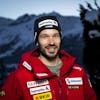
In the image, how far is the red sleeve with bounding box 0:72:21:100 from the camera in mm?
3555

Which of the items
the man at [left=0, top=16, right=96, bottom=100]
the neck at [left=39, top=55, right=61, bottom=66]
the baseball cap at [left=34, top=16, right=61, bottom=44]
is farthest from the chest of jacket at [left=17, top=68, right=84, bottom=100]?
the baseball cap at [left=34, top=16, right=61, bottom=44]

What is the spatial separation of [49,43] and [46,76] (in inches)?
11.8

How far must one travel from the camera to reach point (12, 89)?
357 centimetres

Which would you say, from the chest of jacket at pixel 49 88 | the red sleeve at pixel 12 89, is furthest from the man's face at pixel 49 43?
the red sleeve at pixel 12 89

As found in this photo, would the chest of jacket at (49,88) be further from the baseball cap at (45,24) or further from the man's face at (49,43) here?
the baseball cap at (45,24)

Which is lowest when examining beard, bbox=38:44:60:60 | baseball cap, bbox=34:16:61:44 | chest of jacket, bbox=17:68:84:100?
chest of jacket, bbox=17:68:84:100

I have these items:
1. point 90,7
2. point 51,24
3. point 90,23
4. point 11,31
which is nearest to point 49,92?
point 51,24

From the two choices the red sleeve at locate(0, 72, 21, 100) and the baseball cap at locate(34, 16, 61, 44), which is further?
the baseball cap at locate(34, 16, 61, 44)

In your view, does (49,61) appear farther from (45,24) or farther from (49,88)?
(45,24)

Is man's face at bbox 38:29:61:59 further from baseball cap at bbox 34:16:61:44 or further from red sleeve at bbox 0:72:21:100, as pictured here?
red sleeve at bbox 0:72:21:100

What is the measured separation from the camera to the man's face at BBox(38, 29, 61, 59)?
11.9 feet

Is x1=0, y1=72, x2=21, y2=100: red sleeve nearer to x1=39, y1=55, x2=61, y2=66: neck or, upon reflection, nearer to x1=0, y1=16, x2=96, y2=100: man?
Result: x1=0, y1=16, x2=96, y2=100: man

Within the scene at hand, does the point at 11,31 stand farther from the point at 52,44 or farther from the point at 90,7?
the point at 52,44

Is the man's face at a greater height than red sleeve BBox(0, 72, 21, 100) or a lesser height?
greater
